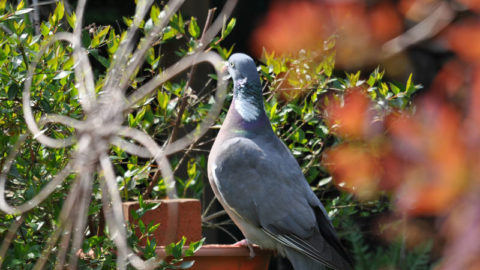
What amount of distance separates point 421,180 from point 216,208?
212cm

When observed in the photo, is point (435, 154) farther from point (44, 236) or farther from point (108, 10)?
point (108, 10)

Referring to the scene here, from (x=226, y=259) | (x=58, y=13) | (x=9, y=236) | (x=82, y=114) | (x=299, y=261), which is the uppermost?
(x=58, y=13)

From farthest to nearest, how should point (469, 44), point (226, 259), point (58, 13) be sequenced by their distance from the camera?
1. point (226, 259)
2. point (58, 13)
3. point (469, 44)

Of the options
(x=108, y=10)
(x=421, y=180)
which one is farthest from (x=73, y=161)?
(x=108, y=10)

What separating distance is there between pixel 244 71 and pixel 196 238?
1.99 ft

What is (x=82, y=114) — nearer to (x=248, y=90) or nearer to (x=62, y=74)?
(x=62, y=74)

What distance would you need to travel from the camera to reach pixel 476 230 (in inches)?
25.4

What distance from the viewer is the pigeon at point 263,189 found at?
2316mm

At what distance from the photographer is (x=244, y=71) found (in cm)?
242

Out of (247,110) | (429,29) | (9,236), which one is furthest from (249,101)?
(429,29)

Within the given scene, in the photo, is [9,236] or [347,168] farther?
[347,168]

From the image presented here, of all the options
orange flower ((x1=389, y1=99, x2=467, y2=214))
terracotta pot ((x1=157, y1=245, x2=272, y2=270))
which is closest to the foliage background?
orange flower ((x1=389, y1=99, x2=467, y2=214))

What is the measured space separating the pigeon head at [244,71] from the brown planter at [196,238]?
47 centimetres

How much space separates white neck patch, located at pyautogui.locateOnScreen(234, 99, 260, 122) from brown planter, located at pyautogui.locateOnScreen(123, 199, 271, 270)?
1.19ft
